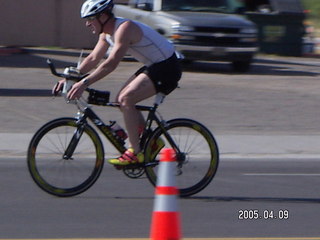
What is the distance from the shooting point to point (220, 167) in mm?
10008

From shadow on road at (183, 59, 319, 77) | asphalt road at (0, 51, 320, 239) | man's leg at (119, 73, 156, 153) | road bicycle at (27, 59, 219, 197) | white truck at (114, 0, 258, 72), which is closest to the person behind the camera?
asphalt road at (0, 51, 320, 239)

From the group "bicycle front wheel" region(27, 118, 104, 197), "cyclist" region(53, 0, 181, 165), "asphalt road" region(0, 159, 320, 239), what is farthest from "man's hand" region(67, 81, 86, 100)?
"asphalt road" region(0, 159, 320, 239)

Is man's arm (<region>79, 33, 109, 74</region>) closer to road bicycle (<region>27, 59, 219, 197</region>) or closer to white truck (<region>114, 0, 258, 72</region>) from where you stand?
road bicycle (<region>27, 59, 219, 197</region>)

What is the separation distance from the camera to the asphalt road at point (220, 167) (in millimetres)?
6777

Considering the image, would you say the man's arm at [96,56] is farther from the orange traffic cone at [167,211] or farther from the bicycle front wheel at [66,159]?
the orange traffic cone at [167,211]

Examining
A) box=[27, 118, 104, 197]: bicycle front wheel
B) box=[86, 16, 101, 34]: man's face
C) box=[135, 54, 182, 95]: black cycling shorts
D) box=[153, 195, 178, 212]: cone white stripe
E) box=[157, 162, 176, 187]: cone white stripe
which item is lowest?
box=[27, 118, 104, 197]: bicycle front wheel

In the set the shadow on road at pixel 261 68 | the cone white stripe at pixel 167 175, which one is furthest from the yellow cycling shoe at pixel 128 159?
the shadow on road at pixel 261 68

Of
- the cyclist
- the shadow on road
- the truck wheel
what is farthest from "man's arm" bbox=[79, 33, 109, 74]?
the truck wheel

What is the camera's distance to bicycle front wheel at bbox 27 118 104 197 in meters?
7.62

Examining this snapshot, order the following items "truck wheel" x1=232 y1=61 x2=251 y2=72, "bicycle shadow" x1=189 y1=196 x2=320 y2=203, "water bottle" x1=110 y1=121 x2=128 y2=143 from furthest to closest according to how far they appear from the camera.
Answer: "truck wheel" x1=232 y1=61 x2=251 y2=72 < "bicycle shadow" x1=189 y1=196 x2=320 y2=203 < "water bottle" x1=110 y1=121 x2=128 y2=143

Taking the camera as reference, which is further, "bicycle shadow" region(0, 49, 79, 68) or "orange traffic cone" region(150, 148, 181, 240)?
"bicycle shadow" region(0, 49, 79, 68)

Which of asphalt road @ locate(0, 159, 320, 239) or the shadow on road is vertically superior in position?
the shadow on road

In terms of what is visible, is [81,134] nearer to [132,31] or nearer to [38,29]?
[132,31]

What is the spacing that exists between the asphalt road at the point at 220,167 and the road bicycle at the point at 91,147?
0.20 meters
